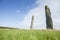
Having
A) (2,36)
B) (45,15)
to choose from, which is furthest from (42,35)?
(45,15)

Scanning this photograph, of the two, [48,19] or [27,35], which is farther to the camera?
[48,19]

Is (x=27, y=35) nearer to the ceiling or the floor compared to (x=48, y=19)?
nearer to the floor

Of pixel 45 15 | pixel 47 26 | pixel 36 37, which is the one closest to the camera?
pixel 36 37

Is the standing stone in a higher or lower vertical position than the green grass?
higher

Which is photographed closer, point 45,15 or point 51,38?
point 51,38

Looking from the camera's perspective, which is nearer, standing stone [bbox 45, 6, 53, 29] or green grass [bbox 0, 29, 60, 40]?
green grass [bbox 0, 29, 60, 40]

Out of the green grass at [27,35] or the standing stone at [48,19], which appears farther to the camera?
the standing stone at [48,19]

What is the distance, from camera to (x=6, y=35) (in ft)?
18.9

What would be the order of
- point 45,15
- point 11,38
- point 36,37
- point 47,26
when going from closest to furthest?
1. point 11,38
2. point 36,37
3. point 47,26
4. point 45,15

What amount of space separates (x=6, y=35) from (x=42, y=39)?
1667 mm

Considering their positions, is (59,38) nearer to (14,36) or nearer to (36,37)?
(36,37)

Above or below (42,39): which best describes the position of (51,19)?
above

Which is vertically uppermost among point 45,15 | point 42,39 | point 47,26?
point 45,15

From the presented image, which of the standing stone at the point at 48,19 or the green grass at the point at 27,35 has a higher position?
the standing stone at the point at 48,19
